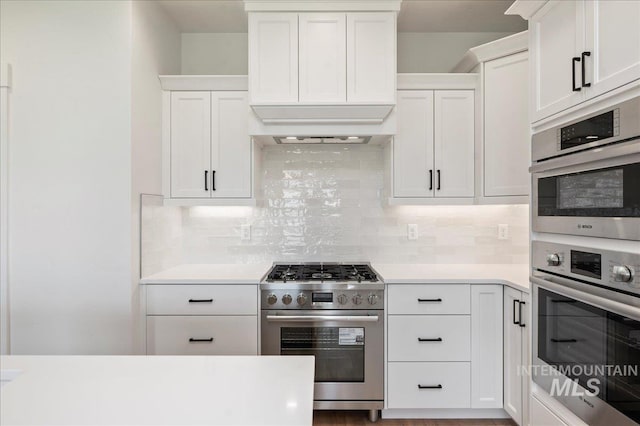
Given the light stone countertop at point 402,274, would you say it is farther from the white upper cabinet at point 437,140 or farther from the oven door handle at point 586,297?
the white upper cabinet at point 437,140

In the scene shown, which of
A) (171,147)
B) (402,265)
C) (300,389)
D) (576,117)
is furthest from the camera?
(402,265)

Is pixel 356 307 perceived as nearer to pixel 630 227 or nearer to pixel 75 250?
pixel 630 227

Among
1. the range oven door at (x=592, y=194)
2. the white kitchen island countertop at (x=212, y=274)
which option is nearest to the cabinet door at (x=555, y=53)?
the range oven door at (x=592, y=194)

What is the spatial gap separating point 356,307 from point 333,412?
31.2 inches

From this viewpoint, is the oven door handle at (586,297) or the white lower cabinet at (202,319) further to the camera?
the white lower cabinet at (202,319)

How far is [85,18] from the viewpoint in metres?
2.21

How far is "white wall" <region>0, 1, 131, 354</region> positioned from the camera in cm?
220

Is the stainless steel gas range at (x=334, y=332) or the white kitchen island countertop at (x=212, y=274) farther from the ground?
the white kitchen island countertop at (x=212, y=274)

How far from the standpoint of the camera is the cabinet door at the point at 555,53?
152 centimetres

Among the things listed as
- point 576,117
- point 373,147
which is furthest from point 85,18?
point 576,117

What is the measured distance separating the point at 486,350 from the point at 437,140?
4.76 ft

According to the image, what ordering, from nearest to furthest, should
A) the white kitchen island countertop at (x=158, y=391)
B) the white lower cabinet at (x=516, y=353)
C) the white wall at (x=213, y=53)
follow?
the white kitchen island countertop at (x=158, y=391) < the white lower cabinet at (x=516, y=353) < the white wall at (x=213, y=53)

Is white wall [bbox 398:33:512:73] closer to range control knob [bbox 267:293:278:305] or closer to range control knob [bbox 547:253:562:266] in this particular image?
range control knob [bbox 547:253:562:266]

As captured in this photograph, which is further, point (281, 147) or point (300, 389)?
point (281, 147)
